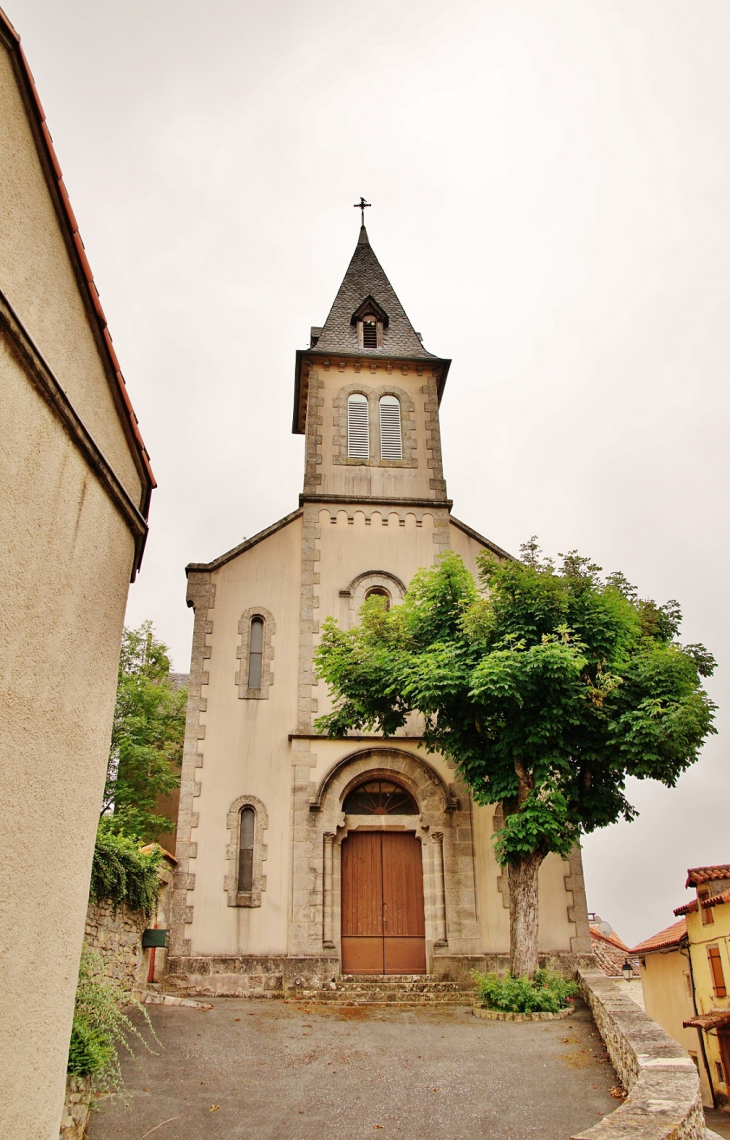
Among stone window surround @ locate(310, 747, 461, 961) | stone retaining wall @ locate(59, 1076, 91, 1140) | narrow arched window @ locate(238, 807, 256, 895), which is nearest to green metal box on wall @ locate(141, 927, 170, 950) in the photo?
narrow arched window @ locate(238, 807, 256, 895)

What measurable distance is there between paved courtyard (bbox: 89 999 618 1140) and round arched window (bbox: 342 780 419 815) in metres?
4.20

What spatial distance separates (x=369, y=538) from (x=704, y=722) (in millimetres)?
7634

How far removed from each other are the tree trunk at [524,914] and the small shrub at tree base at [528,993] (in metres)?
0.26

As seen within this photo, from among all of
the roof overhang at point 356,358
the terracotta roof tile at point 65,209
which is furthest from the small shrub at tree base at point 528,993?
the roof overhang at point 356,358

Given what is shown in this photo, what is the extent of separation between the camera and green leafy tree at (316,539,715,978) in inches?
481

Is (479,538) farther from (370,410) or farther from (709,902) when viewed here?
(709,902)

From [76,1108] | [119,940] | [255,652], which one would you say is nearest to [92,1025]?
[76,1108]

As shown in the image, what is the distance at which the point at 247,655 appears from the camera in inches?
630

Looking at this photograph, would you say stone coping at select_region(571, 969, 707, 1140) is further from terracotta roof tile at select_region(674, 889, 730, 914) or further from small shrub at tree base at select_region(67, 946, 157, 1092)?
terracotta roof tile at select_region(674, 889, 730, 914)

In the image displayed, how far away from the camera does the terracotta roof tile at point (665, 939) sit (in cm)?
2433

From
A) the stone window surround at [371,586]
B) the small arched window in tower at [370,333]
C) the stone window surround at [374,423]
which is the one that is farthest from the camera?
the small arched window in tower at [370,333]

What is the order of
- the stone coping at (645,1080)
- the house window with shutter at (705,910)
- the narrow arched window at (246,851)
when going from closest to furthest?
1. the stone coping at (645,1080)
2. the narrow arched window at (246,851)
3. the house window with shutter at (705,910)

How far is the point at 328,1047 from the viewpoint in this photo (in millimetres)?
9828

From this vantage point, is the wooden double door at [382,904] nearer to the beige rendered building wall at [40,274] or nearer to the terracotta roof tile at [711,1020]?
the terracotta roof tile at [711,1020]
